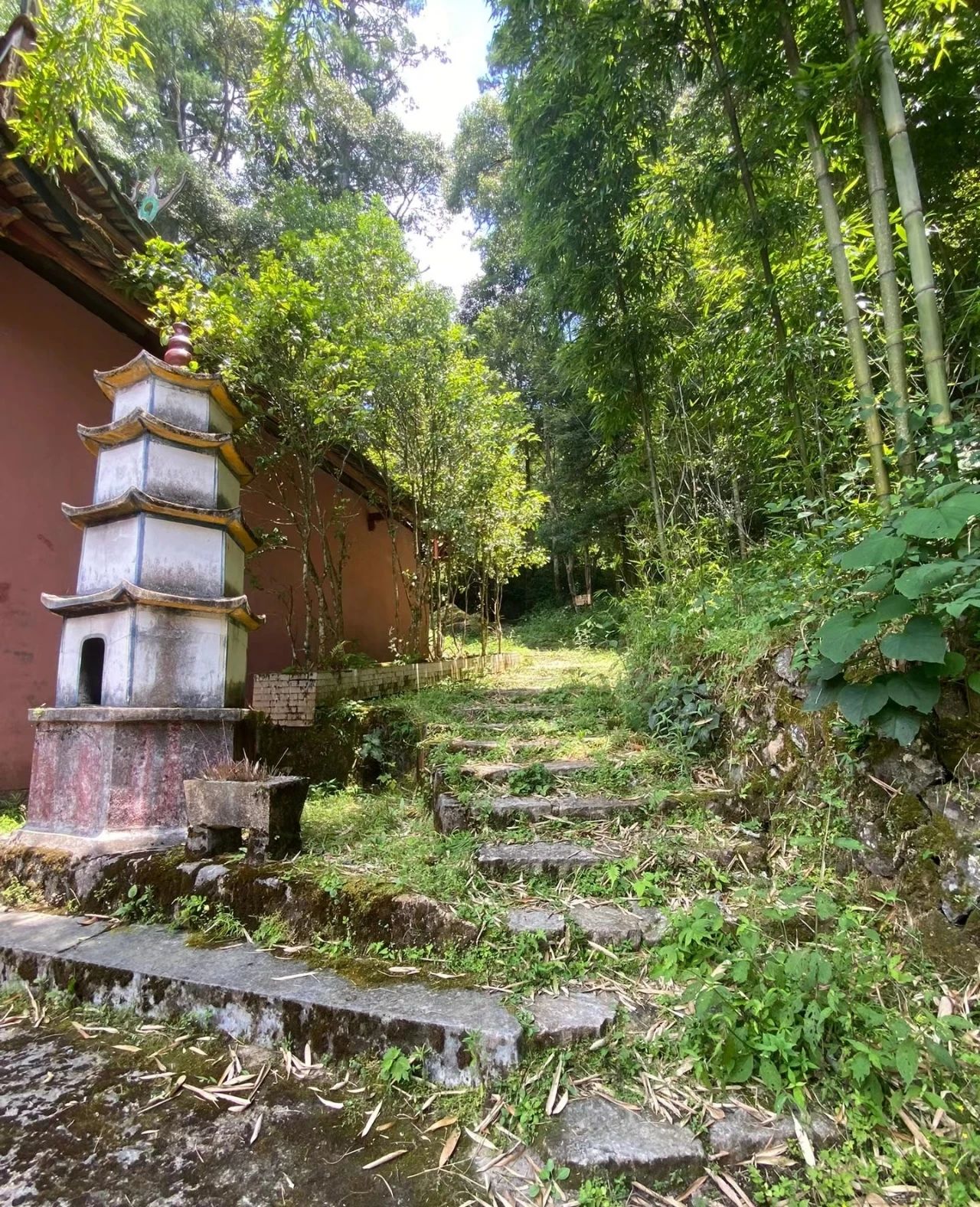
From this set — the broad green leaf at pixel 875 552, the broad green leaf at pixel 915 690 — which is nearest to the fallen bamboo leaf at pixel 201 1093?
the broad green leaf at pixel 915 690

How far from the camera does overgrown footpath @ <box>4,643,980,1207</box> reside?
1272 millimetres

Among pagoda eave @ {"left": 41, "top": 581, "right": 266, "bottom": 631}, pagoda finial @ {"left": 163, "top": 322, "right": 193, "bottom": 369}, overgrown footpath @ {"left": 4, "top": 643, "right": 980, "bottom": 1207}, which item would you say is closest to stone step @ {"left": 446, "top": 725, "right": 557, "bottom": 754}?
overgrown footpath @ {"left": 4, "top": 643, "right": 980, "bottom": 1207}

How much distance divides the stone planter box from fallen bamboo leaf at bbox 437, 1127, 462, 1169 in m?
1.36

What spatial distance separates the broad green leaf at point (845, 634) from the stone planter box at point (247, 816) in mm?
2184

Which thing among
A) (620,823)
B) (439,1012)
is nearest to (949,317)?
(620,823)

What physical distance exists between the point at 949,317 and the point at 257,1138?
406cm

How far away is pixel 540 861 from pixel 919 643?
1462mm

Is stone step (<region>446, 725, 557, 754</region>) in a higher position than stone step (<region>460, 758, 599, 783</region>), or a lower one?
higher

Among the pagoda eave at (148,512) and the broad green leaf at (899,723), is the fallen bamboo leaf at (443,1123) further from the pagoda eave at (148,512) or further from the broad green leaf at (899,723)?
the pagoda eave at (148,512)

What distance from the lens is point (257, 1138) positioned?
1425 millimetres

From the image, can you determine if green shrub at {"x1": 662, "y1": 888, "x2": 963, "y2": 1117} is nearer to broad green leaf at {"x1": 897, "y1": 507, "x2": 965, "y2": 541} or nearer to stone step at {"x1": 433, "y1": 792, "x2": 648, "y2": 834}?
stone step at {"x1": 433, "y1": 792, "x2": 648, "y2": 834}

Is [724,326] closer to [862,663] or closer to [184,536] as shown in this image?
[862,663]

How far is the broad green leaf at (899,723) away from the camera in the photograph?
164cm

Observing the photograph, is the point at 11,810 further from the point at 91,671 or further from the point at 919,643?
the point at 919,643
